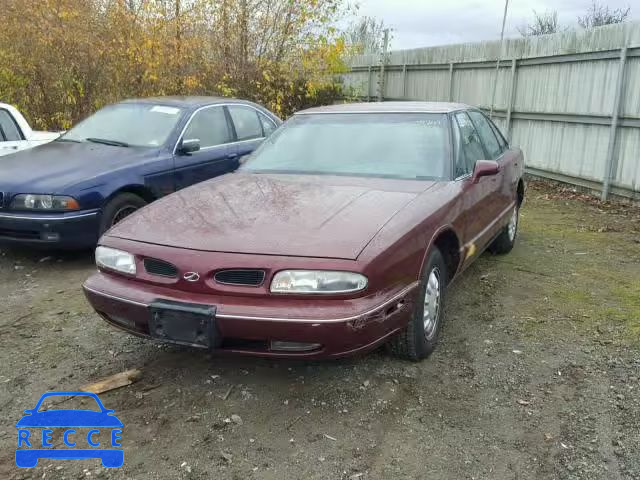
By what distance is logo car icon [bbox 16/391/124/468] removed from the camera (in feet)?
8.70

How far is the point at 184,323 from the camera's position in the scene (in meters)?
2.88

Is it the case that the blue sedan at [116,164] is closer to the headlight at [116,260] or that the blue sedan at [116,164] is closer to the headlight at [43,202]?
the headlight at [43,202]

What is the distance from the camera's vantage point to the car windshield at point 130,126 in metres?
6.20

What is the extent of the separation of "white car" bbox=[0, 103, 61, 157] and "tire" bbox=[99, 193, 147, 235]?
7.24 feet

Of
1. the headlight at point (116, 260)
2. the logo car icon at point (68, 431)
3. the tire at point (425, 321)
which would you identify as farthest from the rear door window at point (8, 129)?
the tire at point (425, 321)

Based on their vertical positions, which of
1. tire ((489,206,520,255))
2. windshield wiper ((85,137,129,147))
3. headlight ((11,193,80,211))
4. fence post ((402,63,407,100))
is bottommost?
tire ((489,206,520,255))

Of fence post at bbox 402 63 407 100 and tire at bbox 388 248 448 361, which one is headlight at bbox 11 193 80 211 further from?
fence post at bbox 402 63 407 100

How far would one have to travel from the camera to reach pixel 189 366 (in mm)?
3492

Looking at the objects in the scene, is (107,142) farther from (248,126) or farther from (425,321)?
(425,321)

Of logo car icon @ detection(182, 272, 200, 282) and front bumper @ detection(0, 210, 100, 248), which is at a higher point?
logo car icon @ detection(182, 272, 200, 282)

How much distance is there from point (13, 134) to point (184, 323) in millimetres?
5405

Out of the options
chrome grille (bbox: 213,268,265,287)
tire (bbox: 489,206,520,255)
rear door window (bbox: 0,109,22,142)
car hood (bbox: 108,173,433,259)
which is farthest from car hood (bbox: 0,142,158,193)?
tire (bbox: 489,206,520,255)

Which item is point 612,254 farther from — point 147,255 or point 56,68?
point 56,68

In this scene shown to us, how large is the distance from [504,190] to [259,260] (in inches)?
121
